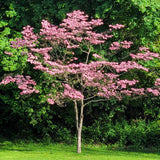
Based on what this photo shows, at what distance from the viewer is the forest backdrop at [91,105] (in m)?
12.0

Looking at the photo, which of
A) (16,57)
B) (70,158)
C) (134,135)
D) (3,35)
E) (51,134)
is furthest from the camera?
(51,134)

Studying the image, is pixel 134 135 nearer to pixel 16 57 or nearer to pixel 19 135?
pixel 19 135

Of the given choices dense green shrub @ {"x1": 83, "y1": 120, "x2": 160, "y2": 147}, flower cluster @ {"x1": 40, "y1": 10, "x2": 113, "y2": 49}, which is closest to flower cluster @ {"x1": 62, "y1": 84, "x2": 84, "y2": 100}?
flower cluster @ {"x1": 40, "y1": 10, "x2": 113, "y2": 49}

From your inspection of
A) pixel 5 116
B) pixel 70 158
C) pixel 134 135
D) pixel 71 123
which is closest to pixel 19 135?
pixel 5 116

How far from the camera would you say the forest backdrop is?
1204 cm

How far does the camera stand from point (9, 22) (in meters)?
12.5

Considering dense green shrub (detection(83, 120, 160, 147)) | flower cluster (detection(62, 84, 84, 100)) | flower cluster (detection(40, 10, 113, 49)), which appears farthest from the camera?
dense green shrub (detection(83, 120, 160, 147))

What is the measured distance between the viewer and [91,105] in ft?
47.6

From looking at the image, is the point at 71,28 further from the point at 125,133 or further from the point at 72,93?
the point at 125,133

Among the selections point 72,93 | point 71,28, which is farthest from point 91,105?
point 71,28

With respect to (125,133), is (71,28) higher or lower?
higher

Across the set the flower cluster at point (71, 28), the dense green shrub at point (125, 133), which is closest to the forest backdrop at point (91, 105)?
the dense green shrub at point (125, 133)

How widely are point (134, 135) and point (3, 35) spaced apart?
694 centimetres

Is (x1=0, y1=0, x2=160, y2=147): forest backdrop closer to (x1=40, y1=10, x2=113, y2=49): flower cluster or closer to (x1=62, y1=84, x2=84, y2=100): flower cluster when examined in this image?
(x1=40, y1=10, x2=113, y2=49): flower cluster
